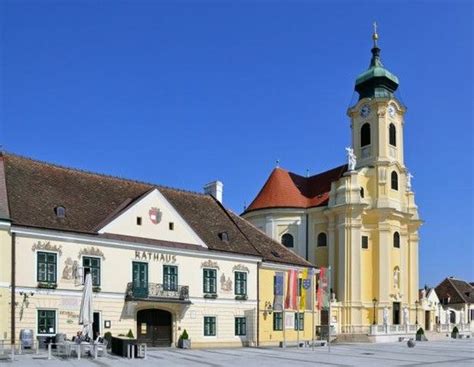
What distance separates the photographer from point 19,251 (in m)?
30.1

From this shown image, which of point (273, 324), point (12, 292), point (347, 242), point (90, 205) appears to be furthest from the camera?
point (347, 242)

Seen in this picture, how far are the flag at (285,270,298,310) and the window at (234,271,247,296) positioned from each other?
2.96 m

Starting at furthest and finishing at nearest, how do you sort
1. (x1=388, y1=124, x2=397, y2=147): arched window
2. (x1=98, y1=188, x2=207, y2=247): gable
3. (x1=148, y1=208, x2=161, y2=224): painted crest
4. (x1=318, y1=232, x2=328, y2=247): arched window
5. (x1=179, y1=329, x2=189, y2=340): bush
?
(x1=388, y1=124, x2=397, y2=147): arched window → (x1=318, y1=232, x2=328, y2=247): arched window → (x1=148, y1=208, x2=161, y2=224): painted crest → (x1=179, y1=329, x2=189, y2=340): bush → (x1=98, y1=188, x2=207, y2=247): gable

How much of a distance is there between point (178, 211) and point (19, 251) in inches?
403

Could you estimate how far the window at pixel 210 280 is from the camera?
37281mm

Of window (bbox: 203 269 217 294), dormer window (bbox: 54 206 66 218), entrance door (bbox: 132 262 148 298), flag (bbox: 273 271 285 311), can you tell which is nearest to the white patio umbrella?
dormer window (bbox: 54 206 66 218)

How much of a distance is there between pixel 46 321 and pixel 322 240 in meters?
33.2

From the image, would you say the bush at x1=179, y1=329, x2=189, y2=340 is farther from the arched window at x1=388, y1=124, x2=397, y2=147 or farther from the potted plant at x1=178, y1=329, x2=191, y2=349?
the arched window at x1=388, y1=124, x2=397, y2=147

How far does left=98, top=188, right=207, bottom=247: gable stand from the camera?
112 feet

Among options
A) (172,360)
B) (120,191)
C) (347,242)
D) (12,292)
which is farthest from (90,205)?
(347,242)

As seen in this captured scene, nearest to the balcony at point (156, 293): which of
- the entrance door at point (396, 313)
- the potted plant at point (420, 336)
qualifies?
the potted plant at point (420, 336)

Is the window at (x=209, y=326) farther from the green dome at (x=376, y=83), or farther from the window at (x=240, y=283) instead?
the green dome at (x=376, y=83)

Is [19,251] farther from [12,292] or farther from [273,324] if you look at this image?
[273,324]

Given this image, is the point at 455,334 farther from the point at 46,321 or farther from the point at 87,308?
the point at 87,308
